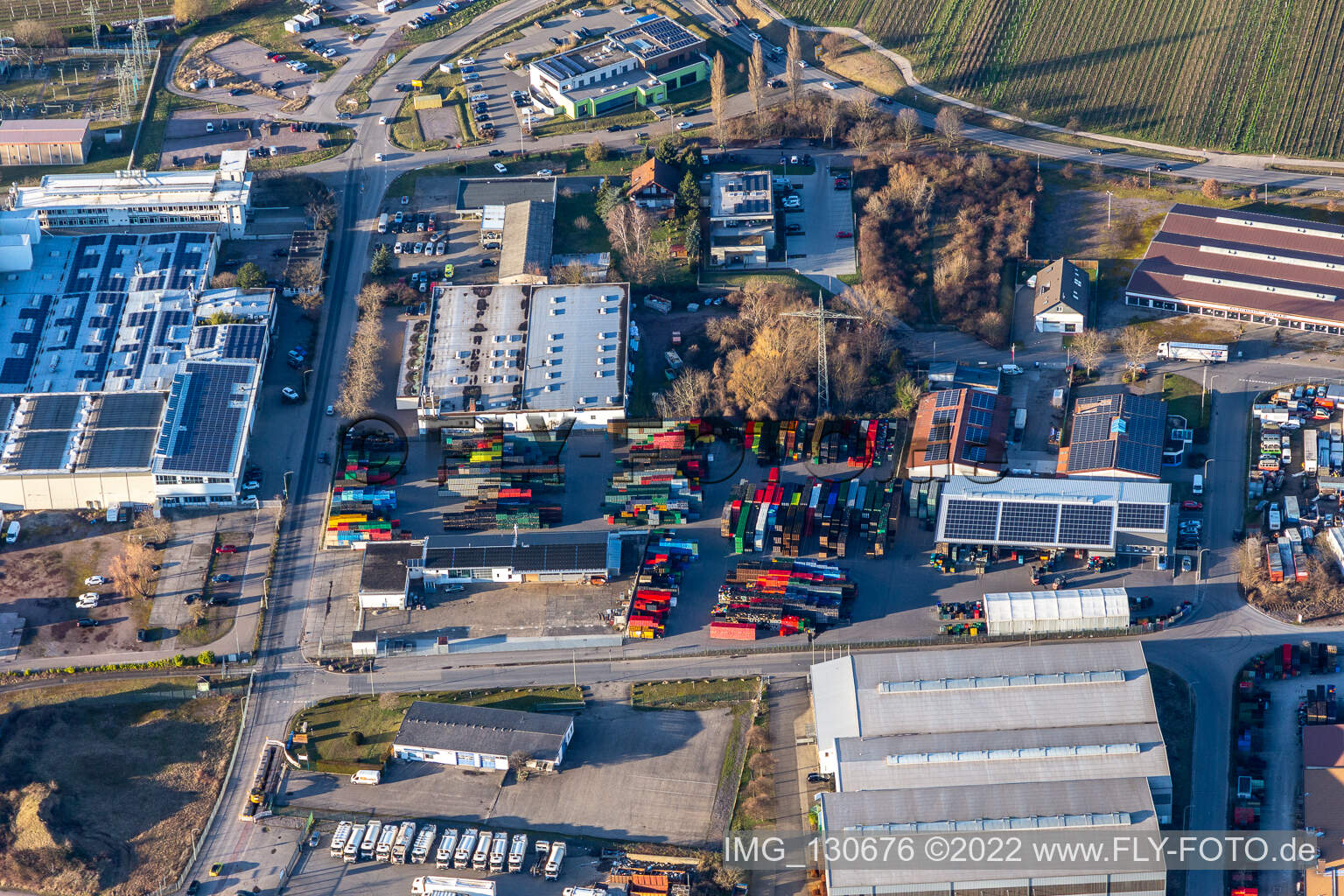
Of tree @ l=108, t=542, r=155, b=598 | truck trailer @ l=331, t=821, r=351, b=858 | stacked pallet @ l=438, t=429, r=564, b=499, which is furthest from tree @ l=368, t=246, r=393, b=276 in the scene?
truck trailer @ l=331, t=821, r=351, b=858

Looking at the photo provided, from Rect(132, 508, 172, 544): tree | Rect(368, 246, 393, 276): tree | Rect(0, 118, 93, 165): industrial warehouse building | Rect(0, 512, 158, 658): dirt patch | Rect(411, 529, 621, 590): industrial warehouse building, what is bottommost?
Rect(0, 512, 158, 658): dirt patch

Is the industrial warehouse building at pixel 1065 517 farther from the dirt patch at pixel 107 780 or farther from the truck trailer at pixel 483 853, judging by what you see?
the dirt patch at pixel 107 780

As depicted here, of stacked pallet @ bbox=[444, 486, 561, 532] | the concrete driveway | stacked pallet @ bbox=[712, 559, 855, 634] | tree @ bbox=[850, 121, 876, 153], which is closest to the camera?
stacked pallet @ bbox=[712, 559, 855, 634]

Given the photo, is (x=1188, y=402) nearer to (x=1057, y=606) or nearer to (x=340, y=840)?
(x=1057, y=606)

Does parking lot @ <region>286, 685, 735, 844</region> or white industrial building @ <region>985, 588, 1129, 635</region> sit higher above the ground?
white industrial building @ <region>985, 588, 1129, 635</region>

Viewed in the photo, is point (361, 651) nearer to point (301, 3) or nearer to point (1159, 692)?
point (1159, 692)

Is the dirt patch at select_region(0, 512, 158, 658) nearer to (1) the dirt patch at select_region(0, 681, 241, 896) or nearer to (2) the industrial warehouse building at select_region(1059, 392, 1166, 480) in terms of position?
(1) the dirt patch at select_region(0, 681, 241, 896)

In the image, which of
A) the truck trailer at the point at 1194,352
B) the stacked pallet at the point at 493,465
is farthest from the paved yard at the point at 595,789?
the truck trailer at the point at 1194,352

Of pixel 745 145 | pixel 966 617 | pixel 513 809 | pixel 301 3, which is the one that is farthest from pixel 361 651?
pixel 301 3
